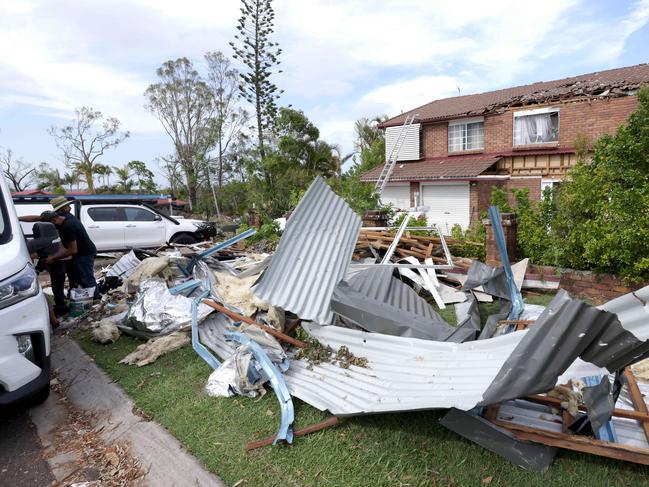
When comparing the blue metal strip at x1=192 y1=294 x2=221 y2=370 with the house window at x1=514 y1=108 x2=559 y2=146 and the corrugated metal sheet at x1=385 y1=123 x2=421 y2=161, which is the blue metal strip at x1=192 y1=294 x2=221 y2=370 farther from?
the corrugated metal sheet at x1=385 y1=123 x2=421 y2=161

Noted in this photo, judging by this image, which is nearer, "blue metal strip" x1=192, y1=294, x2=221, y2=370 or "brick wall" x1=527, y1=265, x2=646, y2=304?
"blue metal strip" x1=192, y1=294, x2=221, y2=370

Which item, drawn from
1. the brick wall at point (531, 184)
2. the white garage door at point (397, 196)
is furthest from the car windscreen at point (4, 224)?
the white garage door at point (397, 196)

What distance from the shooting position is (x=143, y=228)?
12250 millimetres

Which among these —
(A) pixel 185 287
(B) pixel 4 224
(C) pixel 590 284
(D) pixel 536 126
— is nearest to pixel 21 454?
(B) pixel 4 224

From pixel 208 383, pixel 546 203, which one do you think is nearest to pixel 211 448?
pixel 208 383

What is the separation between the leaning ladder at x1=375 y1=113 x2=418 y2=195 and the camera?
789 inches

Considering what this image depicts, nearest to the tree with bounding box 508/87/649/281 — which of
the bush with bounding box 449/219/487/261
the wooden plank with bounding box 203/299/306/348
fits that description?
the bush with bounding box 449/219/487/261

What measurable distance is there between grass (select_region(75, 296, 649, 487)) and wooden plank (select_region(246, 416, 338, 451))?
34mm

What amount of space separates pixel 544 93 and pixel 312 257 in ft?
55.0

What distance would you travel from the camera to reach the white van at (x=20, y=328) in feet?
9.04

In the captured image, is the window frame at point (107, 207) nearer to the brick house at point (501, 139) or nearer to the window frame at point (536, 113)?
the brick house at point (501, 139)

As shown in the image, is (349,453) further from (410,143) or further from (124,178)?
(124,178)

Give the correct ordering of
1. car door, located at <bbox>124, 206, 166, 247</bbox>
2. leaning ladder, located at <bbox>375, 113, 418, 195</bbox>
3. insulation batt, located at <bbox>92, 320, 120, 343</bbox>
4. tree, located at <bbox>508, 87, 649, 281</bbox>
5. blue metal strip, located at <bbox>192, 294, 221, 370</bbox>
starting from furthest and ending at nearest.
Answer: leaning ladder, located at <bbox>375, 113, 418, 195</bbox>
car door, located at <bbox>124, 206, 166, 247</bbox>
tree, located at <bbox>508, 87, 649, 281</bbox>
insulation batt, located at <bbox>92, 320, 120, 343</bbox>
blue metal strip, located at <bbox>192, 294, 221, 370</bbox>

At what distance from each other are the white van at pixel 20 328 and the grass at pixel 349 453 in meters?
0.88
